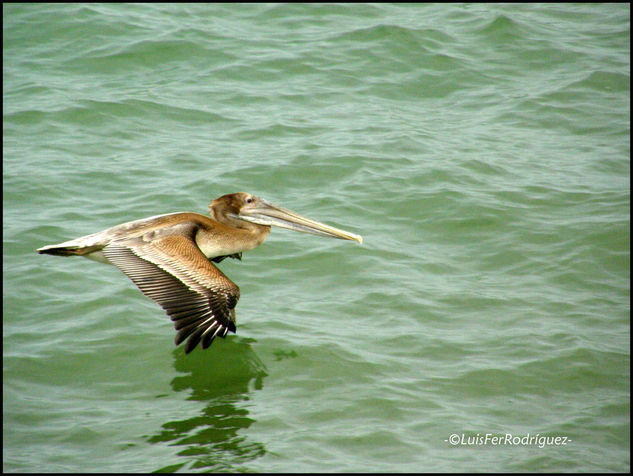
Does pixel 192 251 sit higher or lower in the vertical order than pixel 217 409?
higher

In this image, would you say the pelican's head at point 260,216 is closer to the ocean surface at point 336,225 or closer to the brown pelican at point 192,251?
the brown pelican at point 192,251

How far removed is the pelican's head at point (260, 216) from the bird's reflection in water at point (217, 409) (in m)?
A: 0.88

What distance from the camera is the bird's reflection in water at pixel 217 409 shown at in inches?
173

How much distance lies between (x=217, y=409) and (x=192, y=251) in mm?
930

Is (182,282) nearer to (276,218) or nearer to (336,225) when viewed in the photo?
(276,218)

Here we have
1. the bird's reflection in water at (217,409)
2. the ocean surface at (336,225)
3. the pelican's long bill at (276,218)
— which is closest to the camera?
the bird's reflection in water at (217,409)

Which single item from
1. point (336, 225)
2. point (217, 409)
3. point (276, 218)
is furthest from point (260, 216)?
point (217, 409)

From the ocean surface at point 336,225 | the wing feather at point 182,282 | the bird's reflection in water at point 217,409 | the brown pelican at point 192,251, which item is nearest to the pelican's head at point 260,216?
the brown pelican at point 192,251

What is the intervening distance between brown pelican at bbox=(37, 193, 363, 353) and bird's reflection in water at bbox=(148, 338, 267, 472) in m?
0.23

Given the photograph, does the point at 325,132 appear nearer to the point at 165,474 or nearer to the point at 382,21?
the point at 382,21

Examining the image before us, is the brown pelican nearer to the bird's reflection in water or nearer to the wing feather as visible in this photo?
the wing feather

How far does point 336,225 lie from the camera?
22.8 feet

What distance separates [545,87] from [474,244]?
311cm

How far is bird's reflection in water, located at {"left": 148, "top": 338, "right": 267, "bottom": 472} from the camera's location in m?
4.41
